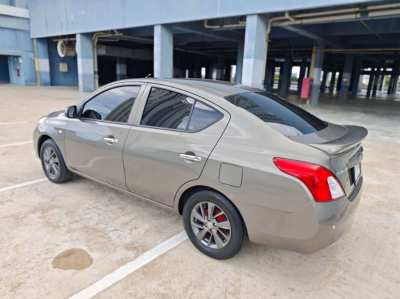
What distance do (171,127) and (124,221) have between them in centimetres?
120

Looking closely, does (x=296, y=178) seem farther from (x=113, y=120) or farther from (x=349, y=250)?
(x=113, y=120)

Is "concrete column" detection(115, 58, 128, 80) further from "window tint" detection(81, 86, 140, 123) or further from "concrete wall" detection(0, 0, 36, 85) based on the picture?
"window tint" detection(81, 86, 140, 123)

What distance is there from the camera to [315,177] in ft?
6.52

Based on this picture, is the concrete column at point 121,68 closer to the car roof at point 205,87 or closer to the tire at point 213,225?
the car roof at point 205,87

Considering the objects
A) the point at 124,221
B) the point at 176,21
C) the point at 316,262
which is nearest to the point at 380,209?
the point at 316,262

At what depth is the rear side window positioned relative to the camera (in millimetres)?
2510

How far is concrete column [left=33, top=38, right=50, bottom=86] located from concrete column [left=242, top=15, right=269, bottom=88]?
20179mm

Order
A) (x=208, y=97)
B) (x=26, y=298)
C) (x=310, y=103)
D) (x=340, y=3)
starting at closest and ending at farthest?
(x=26, y=298) < (x=208, y=97) < (x=340, y=3) < (x=310, y=103)

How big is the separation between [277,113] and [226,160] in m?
0.75

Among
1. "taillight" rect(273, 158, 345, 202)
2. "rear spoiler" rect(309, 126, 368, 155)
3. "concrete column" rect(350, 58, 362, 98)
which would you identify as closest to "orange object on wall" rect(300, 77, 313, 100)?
"concrete column" rect(350, 58, 362, 98)

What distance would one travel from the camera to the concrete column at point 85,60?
1980cm

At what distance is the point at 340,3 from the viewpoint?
9.54m

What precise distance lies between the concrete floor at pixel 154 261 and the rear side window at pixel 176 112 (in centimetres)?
111

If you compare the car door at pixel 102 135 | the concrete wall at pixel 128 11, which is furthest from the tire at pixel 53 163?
the concrete wall at pixel 128 11
